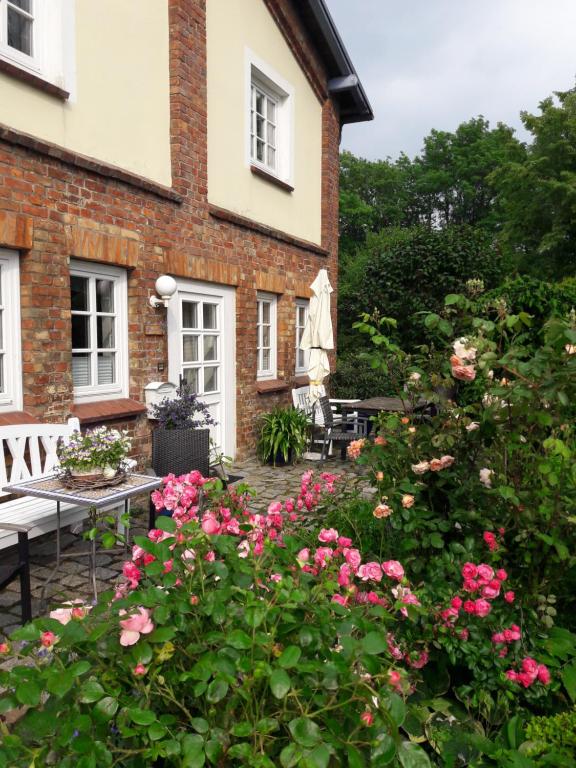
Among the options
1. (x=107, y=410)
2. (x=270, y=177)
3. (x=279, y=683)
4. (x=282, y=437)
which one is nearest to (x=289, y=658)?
(x=279, y=683)

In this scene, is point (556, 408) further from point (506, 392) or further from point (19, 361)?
point (19, 361)

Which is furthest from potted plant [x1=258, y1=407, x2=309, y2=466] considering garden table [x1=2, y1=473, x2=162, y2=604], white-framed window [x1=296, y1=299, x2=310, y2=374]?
garden table [x1=2, y1=473, x2=162, y2=604]

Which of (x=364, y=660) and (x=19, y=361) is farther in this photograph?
(x=19, y=361)

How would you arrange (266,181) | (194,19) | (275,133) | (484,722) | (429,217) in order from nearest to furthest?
(484,722) < (194,19) < (266,181) < (275,133) < (429,217)

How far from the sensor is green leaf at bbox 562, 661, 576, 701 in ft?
6.74

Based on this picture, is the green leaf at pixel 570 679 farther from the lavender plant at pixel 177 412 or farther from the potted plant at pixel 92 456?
the lavender plant at pixel 177 412

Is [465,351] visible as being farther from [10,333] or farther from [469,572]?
[10,333]

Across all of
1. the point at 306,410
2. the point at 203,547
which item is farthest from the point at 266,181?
the point at 203,547

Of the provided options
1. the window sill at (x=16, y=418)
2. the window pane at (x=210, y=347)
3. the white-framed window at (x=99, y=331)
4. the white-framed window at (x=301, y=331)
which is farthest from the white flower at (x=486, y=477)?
the white-framed window at (x=301, y=331)

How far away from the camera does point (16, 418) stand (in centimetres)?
455

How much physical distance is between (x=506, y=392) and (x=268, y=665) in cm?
140

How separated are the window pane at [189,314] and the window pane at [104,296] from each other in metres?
1.25

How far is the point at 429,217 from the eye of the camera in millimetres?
37438

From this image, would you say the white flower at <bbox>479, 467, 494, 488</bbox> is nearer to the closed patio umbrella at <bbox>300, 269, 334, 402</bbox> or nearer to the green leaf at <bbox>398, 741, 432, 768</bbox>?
the green leaf at <bbox>398, 741, 432, 768</bbox>
